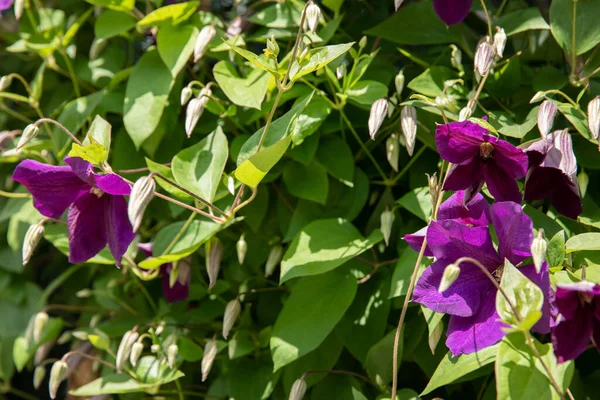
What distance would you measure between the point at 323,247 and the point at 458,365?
9.8 inches

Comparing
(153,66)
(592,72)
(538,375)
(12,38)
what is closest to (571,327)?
(538,375)

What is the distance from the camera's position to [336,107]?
0.94 meters

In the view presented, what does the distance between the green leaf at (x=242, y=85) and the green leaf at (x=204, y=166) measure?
0.06m

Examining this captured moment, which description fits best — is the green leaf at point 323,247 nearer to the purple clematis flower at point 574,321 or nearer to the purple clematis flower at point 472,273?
the purple clematis flower at point 472,273

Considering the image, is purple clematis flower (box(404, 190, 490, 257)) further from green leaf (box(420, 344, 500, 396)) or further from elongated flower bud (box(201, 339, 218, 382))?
elongated flower bud (box(201, 339, 218, 382))

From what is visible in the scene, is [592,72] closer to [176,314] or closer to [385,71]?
[385,71]

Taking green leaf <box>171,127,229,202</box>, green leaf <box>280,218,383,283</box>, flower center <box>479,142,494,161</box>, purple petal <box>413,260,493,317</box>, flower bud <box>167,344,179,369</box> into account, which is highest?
flower center <box>479,142,494,161</box>

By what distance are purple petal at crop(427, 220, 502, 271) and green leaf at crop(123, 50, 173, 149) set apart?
484 millimetres

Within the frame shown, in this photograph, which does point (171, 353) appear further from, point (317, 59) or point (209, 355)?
point (317, 59)

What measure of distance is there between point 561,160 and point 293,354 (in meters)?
0.39

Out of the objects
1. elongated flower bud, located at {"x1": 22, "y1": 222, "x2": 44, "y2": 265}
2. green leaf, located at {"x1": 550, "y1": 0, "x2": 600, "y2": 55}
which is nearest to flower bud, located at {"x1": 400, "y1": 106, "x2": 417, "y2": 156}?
green leaf, located at {"x1": 550, "y1": 0, "x2": 600, "y2": 55}

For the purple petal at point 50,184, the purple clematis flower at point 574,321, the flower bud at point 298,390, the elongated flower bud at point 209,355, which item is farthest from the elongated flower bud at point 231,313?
the purple clematis flower at point 574,321

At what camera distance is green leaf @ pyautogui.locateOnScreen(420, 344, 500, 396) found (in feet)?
2.23

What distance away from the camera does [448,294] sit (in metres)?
0.71
